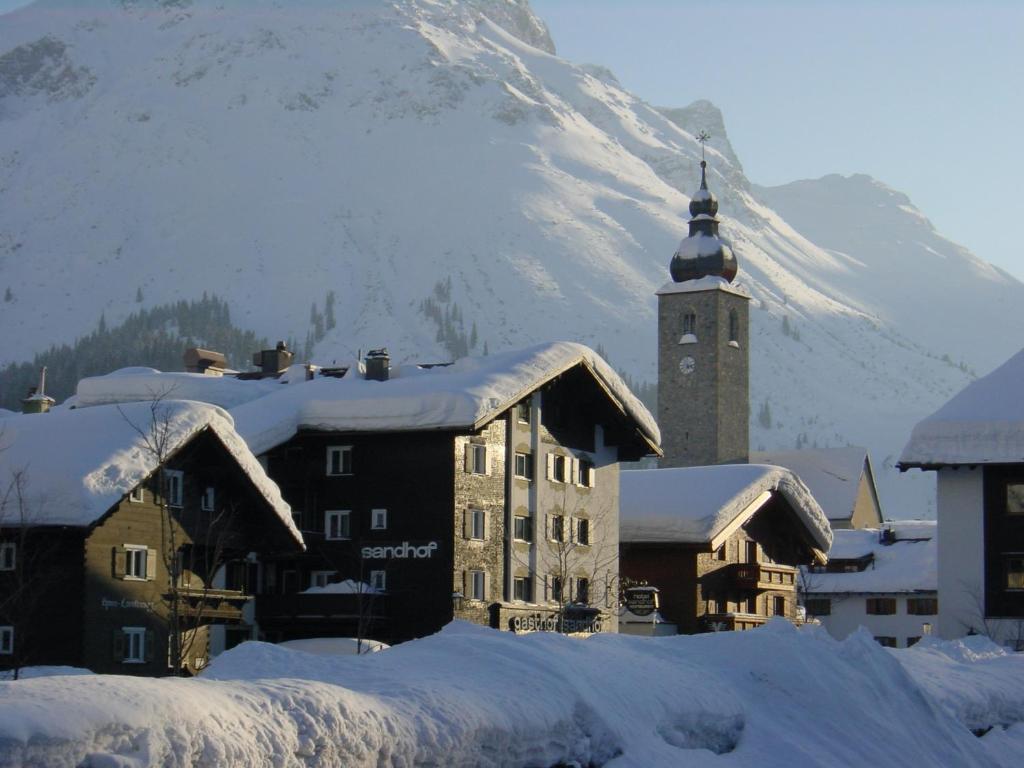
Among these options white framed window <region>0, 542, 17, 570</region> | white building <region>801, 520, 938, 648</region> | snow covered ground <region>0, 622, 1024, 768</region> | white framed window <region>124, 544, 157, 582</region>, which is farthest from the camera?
white building <region>801, 520, 938, 648</region>

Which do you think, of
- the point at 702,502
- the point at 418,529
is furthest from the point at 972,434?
the point at 418,529

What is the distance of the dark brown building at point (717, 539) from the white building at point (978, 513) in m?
6.41

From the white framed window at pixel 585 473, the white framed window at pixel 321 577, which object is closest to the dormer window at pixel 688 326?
the white framed window at pixel 585 473

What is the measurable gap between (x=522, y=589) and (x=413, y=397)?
8004 mm

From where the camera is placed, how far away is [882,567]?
100000 mm

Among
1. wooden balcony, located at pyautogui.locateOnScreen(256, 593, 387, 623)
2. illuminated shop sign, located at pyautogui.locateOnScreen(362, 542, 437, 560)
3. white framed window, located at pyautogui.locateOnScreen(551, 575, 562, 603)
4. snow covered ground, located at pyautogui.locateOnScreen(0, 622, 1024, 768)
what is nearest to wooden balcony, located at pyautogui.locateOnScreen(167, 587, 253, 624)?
wooden balcony, located at pyautogui.locateOnScreen(256, 593, 387, 623)

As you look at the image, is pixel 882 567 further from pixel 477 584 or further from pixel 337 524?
pixel 337 524

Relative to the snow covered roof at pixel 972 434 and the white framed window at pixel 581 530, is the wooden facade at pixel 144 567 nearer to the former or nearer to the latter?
the white framed window at pixel 581 530

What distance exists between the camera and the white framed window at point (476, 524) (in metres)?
56.2

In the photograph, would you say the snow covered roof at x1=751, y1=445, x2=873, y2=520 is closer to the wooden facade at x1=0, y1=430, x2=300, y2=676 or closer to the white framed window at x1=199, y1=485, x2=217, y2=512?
the wooden facade at x1=0, y1=430, x2=300, y2=676

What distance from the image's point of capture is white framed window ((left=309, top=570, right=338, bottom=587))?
5681 cm

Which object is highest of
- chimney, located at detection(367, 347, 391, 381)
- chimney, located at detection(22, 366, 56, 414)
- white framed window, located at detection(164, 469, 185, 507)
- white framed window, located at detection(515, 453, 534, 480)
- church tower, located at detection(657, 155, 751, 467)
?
church tower, located at detection(657, 155, 751, 467)

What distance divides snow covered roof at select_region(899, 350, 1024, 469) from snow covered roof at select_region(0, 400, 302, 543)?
29675 millimetres

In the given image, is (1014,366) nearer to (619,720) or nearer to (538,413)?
(538,413)
